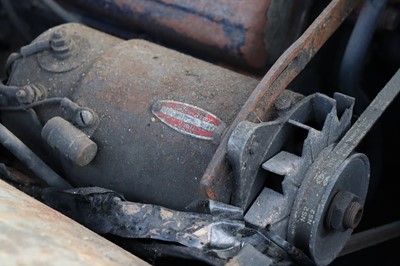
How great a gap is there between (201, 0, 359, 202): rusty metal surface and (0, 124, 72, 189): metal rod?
1.35 feet

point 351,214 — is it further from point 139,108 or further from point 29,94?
point 29,94

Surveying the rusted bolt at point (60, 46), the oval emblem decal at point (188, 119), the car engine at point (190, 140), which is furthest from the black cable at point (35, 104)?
the oval emblem decal at point (188, 119)

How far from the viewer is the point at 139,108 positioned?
1269 mm

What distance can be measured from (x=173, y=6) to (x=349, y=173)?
2.18 feet

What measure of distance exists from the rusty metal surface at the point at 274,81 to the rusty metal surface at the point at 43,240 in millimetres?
194

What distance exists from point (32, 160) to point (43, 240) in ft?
1.58

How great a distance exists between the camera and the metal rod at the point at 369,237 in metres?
1.45

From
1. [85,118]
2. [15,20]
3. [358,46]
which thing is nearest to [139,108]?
[85,118]

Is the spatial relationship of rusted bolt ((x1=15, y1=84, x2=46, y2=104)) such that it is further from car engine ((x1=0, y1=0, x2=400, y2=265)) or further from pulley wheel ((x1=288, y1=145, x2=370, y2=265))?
pulley wheel ((x1=288, y1=145, x2=370, y2=265))

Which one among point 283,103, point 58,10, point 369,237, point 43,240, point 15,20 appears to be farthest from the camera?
point 15,20

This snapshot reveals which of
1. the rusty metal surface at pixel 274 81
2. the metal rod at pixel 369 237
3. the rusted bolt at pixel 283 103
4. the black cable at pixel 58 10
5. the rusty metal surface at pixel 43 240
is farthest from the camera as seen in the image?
the black cable at pixel 58 10

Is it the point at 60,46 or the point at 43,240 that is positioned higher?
the point at 60,46

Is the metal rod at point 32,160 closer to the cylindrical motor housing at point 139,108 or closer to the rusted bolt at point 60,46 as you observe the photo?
the cylindrical motor housing at point 139,108

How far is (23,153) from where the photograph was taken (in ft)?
4.45
